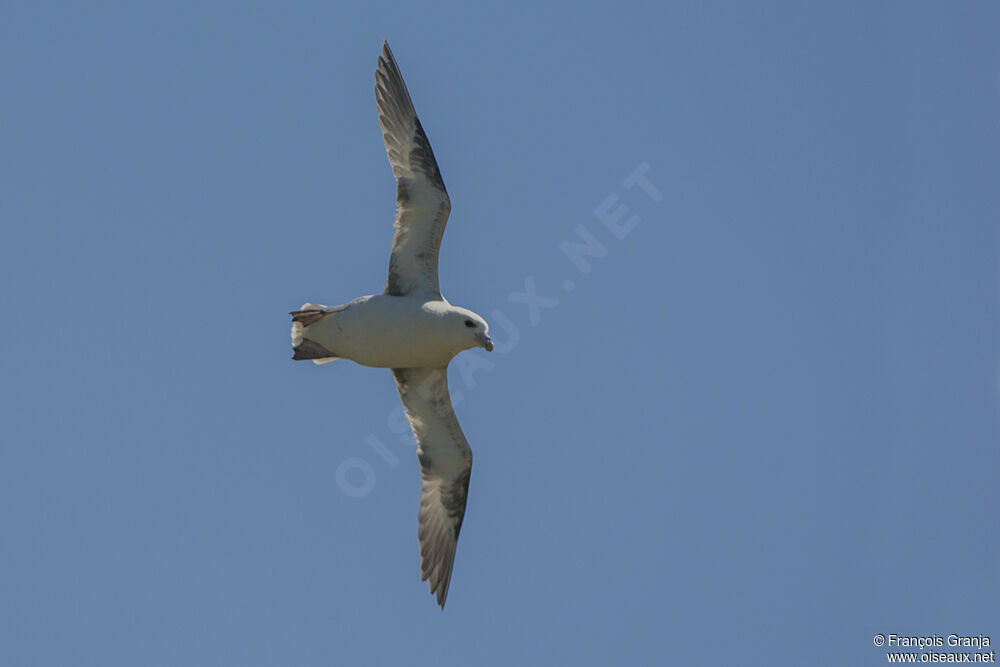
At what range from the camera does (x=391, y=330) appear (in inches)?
597

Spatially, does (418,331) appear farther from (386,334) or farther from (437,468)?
(437,468)

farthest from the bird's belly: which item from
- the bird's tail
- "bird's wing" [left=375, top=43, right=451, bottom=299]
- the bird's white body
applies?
"bird's wing" [left=375, top=43, right=451, bottom=299]

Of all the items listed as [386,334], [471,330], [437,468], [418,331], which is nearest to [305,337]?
[386,334]

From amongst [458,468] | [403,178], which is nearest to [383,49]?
[403,178]

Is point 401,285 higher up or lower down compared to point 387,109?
lower down

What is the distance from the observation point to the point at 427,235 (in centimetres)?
1566

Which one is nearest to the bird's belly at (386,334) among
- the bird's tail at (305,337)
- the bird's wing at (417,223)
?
the bird's tail at (305,337)

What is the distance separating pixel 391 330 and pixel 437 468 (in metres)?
2.65

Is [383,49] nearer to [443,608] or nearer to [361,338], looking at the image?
[361,338]

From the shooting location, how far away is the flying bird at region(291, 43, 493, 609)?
15.2 m

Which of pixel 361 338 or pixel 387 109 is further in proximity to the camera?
pixel 387 109

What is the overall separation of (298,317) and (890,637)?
8.60m

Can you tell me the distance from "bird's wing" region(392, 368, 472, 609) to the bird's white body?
1.01m

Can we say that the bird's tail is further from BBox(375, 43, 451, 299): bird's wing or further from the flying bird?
BBox(375, 43, 451, 299): bird's wing
